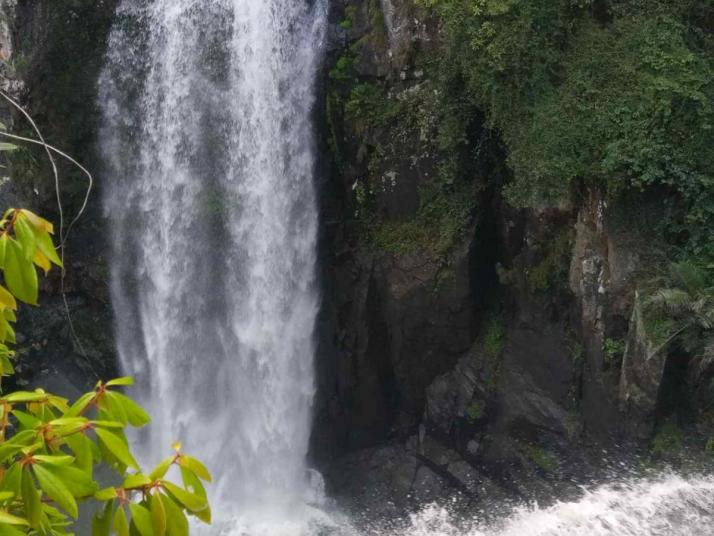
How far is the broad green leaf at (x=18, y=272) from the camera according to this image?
1963 millimetres

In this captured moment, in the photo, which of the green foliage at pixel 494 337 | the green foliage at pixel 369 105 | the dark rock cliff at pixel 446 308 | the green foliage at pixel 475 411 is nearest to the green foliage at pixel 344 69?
the dark rock cliff at pixel 446 308

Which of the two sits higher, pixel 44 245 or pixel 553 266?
pixel 44 245

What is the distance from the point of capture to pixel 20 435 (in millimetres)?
1876

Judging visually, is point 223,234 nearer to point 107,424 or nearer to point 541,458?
point 541,458

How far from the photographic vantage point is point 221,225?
11.7 meters

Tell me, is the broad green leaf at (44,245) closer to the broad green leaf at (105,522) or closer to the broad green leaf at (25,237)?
the broad green leaf at (25,237)

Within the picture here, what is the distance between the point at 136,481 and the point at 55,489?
0.21 meters

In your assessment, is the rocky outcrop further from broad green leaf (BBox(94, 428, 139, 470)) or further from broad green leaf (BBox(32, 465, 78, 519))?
broad green leaf (BBox(32, 465, 78, 519))

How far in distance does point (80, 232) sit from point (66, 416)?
11.3 m

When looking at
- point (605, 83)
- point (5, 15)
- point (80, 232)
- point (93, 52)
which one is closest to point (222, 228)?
point (80, 232)

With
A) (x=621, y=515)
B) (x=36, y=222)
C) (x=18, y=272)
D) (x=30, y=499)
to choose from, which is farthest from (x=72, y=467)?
(x=621, y=515)

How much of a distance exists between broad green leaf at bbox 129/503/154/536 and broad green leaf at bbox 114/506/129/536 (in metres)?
0.04

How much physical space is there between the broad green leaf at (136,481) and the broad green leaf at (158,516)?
57 millimetres

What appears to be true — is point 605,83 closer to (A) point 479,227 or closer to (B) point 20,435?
(A) point 479,227
